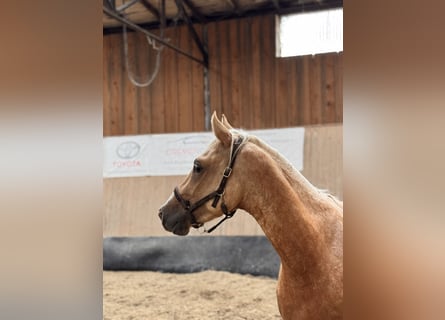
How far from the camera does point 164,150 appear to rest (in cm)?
492

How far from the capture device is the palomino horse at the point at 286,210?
4.25 feet

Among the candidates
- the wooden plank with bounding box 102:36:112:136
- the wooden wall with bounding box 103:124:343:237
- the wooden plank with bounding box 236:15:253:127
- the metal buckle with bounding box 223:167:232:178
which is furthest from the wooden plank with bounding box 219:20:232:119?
the metal buckle with bounding box 223:167:232:178

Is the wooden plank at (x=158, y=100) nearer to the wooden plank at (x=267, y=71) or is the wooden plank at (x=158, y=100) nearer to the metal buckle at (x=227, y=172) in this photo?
the wooden plank at (x=267, y=71)

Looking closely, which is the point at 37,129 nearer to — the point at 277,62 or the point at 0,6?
the point at 0,6

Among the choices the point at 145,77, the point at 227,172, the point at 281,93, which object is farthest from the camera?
the point at 145,77

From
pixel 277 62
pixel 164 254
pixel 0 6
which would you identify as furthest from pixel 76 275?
pixel 277 62

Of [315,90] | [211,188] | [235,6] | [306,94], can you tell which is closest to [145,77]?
[235,6]

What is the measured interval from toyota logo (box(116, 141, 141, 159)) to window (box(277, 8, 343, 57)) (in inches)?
86.0

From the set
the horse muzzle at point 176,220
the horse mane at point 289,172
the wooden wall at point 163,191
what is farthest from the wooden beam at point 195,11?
the horse mane at point 289,172

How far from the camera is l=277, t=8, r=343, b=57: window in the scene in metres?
5.15

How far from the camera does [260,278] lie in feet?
13.4

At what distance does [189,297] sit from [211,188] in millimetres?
2251

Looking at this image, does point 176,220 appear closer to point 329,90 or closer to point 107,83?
point 329,90

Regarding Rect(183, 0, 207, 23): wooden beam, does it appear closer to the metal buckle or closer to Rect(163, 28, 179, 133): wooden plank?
Rect(163, 28, 179, 133): wooden plank
